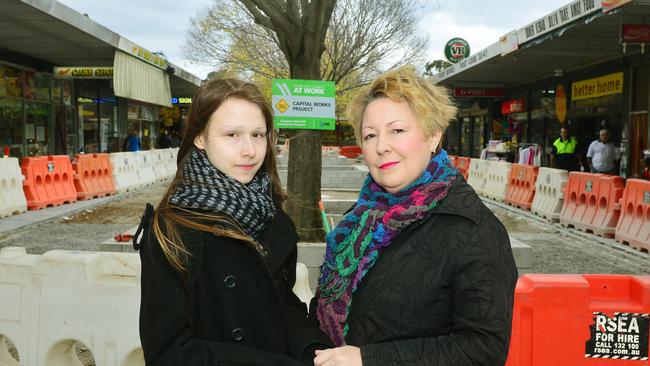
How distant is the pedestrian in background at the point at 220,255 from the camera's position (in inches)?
67.9

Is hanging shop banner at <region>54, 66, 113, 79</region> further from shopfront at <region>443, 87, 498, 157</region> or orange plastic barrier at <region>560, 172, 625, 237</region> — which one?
orange plastic barrier at <region>560, 172, 625, 237</region>

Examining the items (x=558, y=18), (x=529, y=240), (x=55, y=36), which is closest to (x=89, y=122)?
(x=55, y=36)

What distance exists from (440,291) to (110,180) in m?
15.2

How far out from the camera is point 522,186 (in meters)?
14.2

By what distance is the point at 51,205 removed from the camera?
12.7m

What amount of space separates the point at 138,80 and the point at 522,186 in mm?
10982

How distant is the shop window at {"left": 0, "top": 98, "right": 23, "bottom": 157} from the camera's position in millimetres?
17391

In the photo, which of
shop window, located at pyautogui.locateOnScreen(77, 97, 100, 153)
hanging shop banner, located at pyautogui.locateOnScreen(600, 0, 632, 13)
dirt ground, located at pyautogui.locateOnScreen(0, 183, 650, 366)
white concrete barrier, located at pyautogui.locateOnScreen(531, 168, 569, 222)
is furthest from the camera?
shop window, located at pyautogui.locateOnScreen(77, 97, 100, 153)

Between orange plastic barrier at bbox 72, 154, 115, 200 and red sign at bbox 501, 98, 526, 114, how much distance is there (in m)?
17.2

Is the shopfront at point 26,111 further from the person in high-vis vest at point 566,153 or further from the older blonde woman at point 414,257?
the older blonde woman at point 414,257

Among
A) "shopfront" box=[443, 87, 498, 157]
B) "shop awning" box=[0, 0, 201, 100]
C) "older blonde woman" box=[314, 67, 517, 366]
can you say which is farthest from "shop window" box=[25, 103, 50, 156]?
"older blonde woman" box=[314, 67, 517, 366]

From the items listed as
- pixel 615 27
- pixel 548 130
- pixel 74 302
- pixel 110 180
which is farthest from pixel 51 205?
pixel 548 130

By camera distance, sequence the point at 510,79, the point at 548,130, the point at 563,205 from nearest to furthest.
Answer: the point at 563,205, the point at 548,130, the point at 510,79

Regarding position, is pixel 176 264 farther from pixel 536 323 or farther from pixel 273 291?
pixel 536 323
